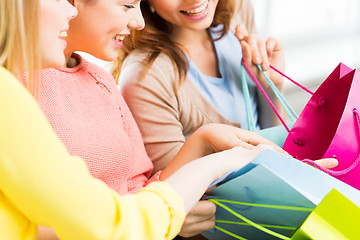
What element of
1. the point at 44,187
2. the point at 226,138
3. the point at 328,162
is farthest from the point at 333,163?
the point at 44,187

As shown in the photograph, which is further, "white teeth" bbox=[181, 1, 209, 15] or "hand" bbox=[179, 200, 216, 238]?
"white teeth" bbox=[181, 1, 209, 15]

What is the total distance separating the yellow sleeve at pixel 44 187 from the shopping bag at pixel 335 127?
0.37 meters

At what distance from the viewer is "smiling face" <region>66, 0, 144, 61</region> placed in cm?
80

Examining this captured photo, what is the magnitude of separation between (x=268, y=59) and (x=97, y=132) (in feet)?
1.78

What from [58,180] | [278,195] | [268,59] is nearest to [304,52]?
[268,59]

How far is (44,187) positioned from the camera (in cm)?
47

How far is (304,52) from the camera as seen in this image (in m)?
2.05

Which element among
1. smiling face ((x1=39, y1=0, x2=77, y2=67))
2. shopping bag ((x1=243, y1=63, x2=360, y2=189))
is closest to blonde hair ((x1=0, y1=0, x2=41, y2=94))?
smiling face ((x1=39, y1=0, x2=77, y2=67))

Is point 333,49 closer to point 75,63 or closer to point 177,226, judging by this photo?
point 75,63

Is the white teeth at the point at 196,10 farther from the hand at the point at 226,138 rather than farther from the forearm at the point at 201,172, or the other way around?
the forearm at the point at 201,172

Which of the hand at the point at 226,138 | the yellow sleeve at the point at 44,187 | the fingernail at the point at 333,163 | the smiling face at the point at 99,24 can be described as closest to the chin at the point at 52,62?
the yellow sleeve at the point at 44,187

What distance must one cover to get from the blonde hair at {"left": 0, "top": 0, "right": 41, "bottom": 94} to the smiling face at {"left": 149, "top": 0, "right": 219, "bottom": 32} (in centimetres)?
→ 51

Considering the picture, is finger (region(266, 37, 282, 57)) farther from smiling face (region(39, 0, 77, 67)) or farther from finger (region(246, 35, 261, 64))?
smiling face (region(39, 0, 77, 67))

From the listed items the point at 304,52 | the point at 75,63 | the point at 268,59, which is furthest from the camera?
the point at 304,52
